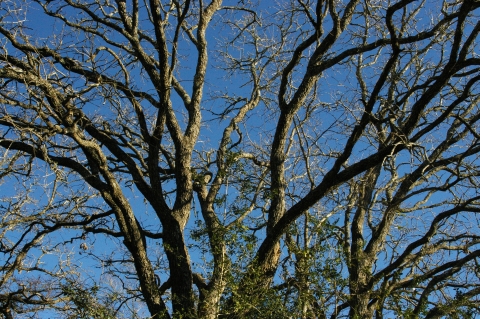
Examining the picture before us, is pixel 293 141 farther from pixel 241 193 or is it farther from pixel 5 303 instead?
pixel 5 303

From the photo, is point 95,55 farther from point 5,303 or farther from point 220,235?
point 5,303

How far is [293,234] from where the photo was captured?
6.62 metres

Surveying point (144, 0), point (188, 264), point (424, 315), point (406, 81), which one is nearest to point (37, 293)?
point (188, 264)

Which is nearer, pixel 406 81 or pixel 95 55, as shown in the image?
pixel 95 55

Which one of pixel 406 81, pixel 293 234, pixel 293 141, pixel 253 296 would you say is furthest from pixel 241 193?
pixel 406 81

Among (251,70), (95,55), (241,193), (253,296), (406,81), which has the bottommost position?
(253,296)

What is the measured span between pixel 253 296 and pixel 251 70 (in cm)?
440

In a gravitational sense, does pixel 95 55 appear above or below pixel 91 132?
above

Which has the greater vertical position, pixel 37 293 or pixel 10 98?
pixel 10 98

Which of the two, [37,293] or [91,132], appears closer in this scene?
[91,132]

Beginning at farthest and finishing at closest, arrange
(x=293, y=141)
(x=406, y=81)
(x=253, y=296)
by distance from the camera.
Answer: (x=293, y=141) < (x=406, y=81) < (x=253, y=296)

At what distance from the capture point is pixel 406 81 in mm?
8148

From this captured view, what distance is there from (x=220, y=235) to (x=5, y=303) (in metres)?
3.14

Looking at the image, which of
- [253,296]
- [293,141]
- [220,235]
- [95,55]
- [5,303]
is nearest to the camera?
[253,296]
